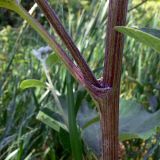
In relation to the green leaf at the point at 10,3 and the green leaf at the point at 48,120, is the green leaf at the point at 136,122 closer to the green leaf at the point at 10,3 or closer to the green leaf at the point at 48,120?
the green leaf at the point at 48,120

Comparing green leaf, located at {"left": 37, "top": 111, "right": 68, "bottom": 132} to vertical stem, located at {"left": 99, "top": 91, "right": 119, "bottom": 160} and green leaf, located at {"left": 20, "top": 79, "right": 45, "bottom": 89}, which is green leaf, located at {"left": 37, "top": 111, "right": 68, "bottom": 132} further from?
vertical stem, located at {"left": 99, "top": 91, "right": 119, "bottom": 160}

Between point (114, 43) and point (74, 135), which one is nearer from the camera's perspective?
point (114, 43)

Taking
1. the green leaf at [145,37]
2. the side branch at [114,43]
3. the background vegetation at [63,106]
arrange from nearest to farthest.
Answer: the green leaf at [145,37], the side branch at [114,43], the background vegetation at [63,106]

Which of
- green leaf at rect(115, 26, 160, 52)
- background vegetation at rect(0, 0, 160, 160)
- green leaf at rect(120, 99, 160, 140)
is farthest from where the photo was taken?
background vegetation at rect(0, 0, 160, 160)

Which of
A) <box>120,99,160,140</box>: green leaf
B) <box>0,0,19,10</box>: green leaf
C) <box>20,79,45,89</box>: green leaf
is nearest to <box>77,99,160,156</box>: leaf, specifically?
<box>120,99,160,140</box>: green leaf

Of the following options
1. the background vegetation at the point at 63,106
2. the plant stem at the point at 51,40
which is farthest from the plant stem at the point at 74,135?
the plant stem at the point at 51,40

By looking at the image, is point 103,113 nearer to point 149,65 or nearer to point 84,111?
point 84,111

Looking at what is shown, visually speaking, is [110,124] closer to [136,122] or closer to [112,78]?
[112,78]

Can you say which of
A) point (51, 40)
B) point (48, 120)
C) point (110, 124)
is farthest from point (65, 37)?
point (48, 120)
